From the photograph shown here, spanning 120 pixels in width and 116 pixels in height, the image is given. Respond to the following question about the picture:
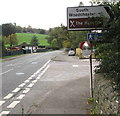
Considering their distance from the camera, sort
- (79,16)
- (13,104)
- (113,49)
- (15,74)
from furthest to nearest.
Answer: (15,74) < (13,104) < (79,16) < (113,49)

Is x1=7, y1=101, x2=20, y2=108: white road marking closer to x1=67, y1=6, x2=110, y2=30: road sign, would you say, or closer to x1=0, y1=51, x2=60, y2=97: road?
x1=0, y1=51, x2=60, y2=97: road

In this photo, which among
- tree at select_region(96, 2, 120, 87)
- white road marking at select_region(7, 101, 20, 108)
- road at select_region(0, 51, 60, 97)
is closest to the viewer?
tree at select_region(96, 2, 120, 87)

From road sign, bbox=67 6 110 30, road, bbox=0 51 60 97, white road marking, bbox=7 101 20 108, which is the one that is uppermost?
road sign, bbox=67 6 110 30

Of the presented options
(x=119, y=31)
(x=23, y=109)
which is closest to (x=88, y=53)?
(x=23, y=109)

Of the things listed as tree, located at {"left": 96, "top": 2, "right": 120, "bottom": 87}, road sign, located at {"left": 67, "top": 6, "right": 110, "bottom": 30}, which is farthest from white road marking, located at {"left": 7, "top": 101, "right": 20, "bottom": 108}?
tree, located at {"left": 96, "top": 2, "right": 120, "bottom": 87}

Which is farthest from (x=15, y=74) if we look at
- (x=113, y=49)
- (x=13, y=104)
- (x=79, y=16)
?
(x=113, y=49)

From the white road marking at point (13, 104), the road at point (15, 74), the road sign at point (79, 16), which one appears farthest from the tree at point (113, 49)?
the road at point (15, 74)

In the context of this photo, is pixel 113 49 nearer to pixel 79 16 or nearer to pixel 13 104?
pixel 79 16

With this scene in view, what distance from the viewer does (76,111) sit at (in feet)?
20.1

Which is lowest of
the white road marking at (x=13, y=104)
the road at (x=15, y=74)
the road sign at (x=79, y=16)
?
the road at (x=15, y=74)

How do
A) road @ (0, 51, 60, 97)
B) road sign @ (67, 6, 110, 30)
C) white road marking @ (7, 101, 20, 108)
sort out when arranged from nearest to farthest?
1. road sign @ (67, 6, 110, 30)
2. white road marking @ (7, 101, 20, 108)
3. road @ (0, 51, 60, 97)

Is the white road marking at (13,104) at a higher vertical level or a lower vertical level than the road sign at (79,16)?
lower

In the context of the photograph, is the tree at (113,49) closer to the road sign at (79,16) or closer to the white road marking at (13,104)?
the road sign at (79,16)

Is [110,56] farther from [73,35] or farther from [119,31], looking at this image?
[73,35]
